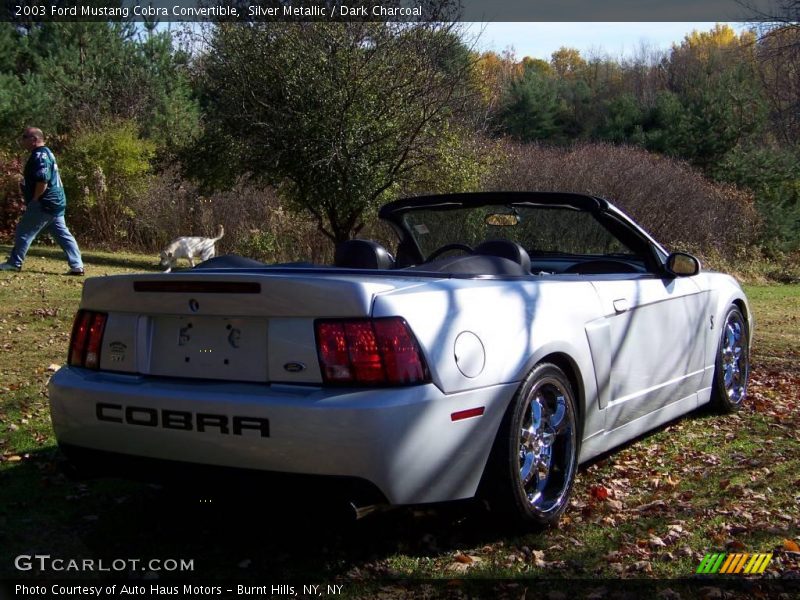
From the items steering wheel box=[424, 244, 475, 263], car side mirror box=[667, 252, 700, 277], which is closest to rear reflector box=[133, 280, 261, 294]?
steering wheel box=[424, 244, 475, 263]

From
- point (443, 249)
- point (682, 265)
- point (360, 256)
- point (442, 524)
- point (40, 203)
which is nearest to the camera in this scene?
point (442, 524)

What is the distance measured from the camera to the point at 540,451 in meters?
4.13

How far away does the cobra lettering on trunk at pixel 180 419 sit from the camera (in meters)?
3.44

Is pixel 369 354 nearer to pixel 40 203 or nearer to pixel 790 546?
pixel 790 546

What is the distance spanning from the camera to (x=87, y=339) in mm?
4094

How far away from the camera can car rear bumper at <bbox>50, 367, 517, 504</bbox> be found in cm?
335

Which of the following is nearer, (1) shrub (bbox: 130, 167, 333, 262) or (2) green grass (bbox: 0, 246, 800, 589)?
(2) green grass (bbox: 0, 246, 800, 589)

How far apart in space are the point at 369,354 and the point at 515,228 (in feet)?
8.02

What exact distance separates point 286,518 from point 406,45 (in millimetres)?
13955

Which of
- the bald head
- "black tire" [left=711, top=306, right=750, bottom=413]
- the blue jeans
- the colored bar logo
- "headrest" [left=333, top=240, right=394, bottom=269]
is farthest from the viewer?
the blue jeans

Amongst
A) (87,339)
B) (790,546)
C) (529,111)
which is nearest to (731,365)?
(790,546)

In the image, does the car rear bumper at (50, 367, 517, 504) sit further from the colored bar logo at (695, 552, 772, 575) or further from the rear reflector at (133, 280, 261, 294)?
the colored bar logo at (695, 552, 772, 575)

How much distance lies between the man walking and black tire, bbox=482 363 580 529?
918 cm

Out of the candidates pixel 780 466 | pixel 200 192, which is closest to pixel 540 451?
pixel 780 466
